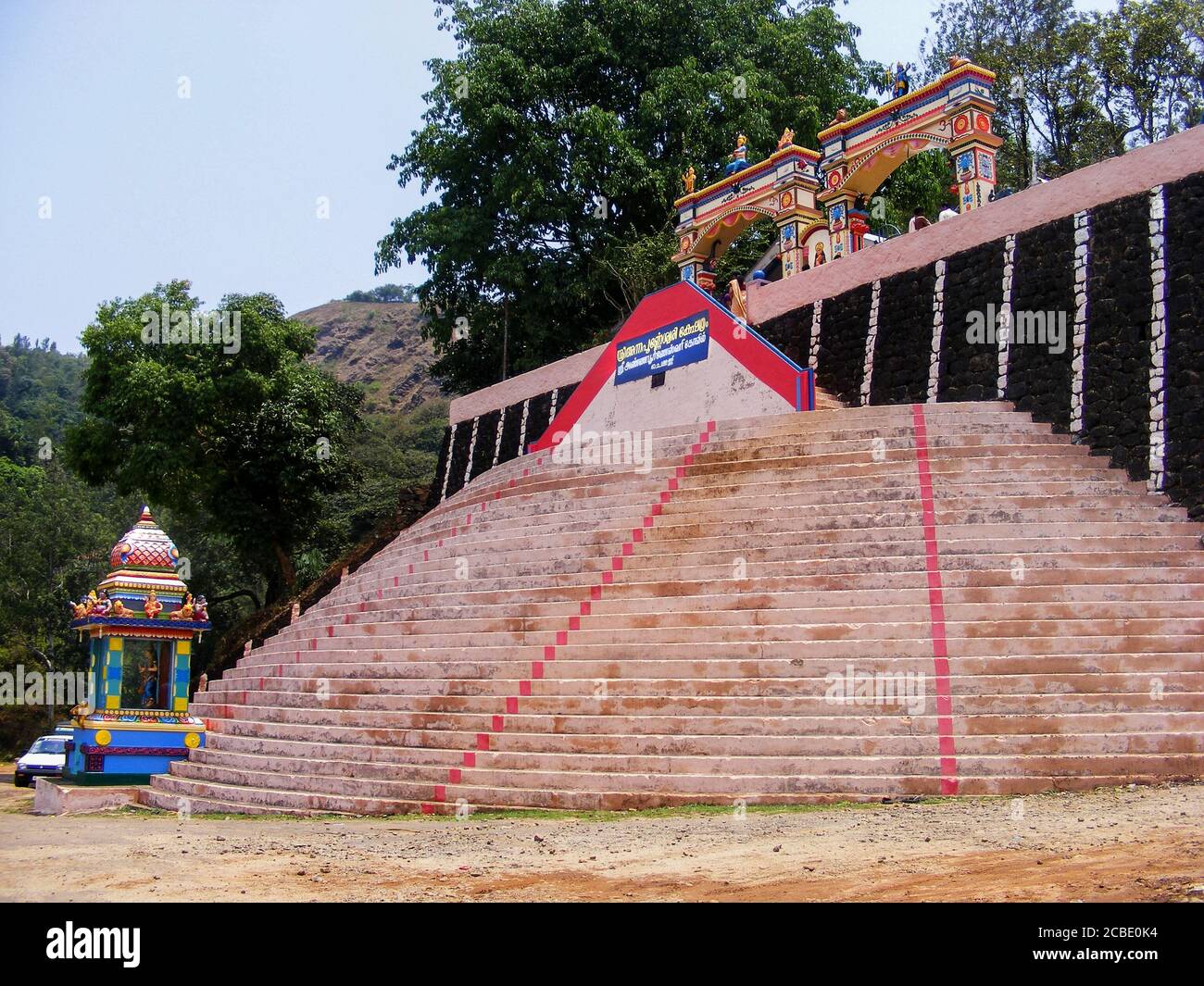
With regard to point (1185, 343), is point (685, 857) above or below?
below

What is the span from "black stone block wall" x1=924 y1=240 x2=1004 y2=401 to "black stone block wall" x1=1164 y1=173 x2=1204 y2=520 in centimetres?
252

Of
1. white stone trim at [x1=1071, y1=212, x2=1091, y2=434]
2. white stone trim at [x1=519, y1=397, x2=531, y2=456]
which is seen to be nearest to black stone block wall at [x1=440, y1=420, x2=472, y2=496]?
white stone trim at [x1=519, y1=397, x2=531, y2=456]

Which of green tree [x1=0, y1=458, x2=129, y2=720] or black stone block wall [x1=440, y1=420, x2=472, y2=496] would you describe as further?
green tree [x1=0, y1=458, x2=129, y2=720]

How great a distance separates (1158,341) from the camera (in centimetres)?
1368

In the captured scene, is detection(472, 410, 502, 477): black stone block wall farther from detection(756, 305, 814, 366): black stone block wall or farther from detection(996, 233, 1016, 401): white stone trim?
detection(996, 233, 1016, 401): white stone trim

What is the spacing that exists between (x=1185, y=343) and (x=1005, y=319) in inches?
109

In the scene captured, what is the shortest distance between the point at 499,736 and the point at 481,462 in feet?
50.3

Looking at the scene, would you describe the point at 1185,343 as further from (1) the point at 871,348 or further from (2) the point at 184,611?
(2) the point at 184,611

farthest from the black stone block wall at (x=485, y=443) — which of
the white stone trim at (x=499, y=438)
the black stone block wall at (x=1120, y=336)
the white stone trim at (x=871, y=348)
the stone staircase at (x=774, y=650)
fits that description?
the black stone block wall at (x=1120, y=336)

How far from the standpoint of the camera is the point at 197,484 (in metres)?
28.1

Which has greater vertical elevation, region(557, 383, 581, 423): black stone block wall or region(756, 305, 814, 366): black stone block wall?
region(756, 305, 814, 366): black stone block wall

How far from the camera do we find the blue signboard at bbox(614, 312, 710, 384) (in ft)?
61.3

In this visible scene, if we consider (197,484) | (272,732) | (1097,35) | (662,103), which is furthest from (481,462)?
(1097,35)

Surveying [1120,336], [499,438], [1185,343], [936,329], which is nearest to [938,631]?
[1185,343]
